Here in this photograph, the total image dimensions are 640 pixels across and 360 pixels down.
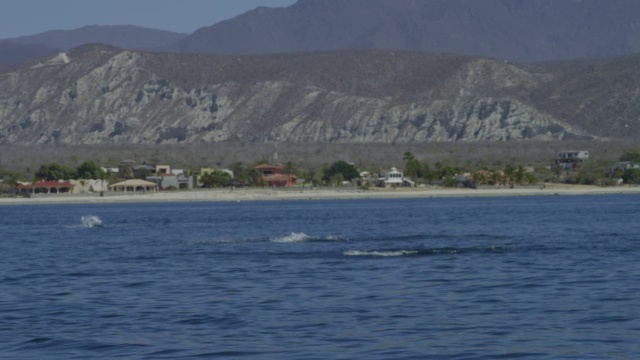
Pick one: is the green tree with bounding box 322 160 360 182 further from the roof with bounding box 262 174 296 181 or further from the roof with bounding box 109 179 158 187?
the roof with bounding box 109 179 158 187

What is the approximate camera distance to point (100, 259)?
52.8 meters

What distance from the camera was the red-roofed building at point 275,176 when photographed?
168 metres

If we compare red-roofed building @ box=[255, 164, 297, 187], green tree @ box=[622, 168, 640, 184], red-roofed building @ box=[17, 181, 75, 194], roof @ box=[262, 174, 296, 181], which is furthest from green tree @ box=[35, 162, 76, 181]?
green tree @ box=[622, 168, 640, 184]

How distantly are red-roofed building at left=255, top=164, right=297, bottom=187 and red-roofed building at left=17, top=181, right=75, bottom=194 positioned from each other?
22583 millimetres

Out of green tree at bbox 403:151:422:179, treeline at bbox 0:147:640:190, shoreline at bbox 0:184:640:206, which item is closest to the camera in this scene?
shoreline at bbox 0:184:640:206

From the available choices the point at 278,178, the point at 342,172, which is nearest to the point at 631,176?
the point at 342,172

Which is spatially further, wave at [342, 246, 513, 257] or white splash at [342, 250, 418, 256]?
wave at [342, 246, 513, 257]

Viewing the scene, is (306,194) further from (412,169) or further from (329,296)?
(329,296)

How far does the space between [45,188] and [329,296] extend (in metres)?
127

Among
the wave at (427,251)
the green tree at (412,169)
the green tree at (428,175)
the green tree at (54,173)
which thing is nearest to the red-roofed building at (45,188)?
the green tree at (54,173)

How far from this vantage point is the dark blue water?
28859 mm

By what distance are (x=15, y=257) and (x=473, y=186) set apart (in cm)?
10790

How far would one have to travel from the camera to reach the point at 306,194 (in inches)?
5896

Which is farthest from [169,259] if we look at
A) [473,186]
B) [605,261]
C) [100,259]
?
[473,186]
